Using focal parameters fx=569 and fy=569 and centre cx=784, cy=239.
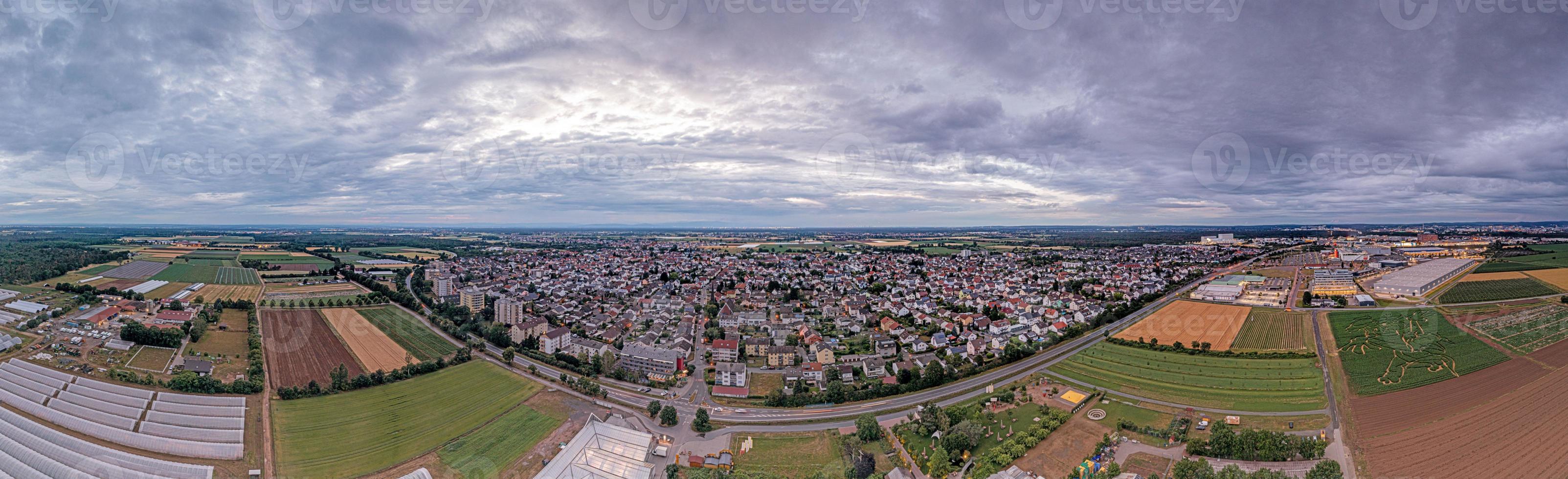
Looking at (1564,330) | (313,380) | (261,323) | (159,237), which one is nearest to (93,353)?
(261,323)

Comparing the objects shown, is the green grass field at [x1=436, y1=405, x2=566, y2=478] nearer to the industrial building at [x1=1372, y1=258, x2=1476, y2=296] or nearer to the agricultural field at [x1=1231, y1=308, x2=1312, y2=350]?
the agricultural field at [x1=1231, y1=308, x2=1312, y2=350]

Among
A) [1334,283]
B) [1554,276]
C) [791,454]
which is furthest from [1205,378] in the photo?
[1554,276]

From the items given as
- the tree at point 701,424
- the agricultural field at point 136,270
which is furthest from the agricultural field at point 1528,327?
the agricultural field at point 136,270

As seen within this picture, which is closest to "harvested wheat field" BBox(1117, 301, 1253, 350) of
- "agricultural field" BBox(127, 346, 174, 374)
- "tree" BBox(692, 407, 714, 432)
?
"tree" BBox(692, 407, 714, 432)

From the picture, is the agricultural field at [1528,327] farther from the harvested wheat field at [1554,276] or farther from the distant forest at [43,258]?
the distant forest at [43,258]

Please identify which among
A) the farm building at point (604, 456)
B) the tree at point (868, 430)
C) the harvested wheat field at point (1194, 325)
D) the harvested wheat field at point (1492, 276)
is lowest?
the farm building at point (604, 456)

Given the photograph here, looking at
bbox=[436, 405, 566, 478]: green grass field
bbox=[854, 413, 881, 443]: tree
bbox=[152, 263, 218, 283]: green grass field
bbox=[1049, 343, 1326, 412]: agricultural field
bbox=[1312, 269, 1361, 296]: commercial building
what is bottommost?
bbox=[436, 405, 566, 478]: green grass field
